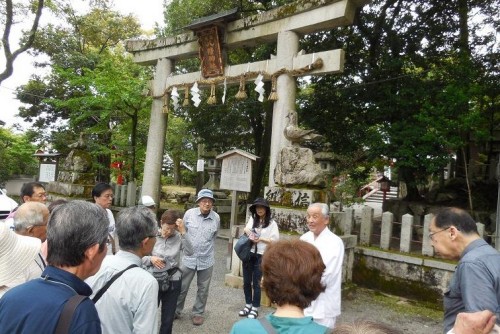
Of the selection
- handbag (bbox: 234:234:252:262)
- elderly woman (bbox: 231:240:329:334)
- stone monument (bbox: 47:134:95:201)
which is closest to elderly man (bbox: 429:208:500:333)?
elderly woman (bbox: 231:240:329:334)

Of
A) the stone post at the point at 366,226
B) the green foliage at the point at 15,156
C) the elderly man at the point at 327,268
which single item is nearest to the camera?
the elderly man at the point at 327,268

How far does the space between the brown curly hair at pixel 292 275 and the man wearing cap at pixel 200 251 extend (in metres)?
3.01

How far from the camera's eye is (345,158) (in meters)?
11.0

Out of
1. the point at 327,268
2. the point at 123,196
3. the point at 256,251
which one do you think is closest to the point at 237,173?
the point at 256,251

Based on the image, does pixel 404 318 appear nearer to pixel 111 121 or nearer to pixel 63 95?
pixel 111 121

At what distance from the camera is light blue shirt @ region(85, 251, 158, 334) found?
2055 millimetres

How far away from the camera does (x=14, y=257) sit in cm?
221

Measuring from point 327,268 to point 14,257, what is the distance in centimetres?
246

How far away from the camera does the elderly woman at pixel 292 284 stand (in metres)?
1.56

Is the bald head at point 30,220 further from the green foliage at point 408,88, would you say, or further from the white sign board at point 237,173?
the green foliage at point 408,88

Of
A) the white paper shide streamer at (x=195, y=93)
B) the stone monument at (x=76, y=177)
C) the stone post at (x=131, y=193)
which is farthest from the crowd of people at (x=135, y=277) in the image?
the stone post at (x=131, y=193)

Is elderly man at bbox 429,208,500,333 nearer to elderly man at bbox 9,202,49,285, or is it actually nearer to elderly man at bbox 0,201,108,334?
elderly man at bbox 0,201,108,334

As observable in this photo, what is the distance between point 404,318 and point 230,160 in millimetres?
4610

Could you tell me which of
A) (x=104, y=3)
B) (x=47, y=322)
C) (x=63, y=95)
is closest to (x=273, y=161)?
(x=47, y=322)
